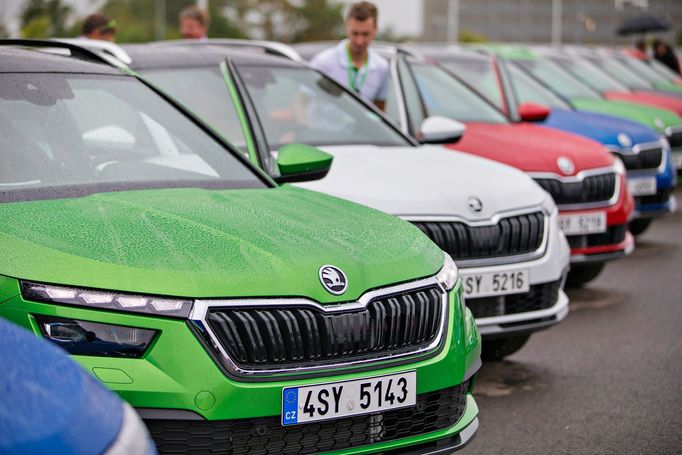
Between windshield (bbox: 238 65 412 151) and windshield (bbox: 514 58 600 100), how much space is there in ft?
26.1

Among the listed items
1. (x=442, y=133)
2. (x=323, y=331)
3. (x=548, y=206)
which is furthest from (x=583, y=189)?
(x=323, y=331)

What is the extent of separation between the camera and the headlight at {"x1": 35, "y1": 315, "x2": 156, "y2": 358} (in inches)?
157

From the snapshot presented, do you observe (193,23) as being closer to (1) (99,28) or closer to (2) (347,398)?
(1) (99,28)

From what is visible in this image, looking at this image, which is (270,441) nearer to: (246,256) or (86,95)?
(246,256)

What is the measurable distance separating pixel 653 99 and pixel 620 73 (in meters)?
2.25

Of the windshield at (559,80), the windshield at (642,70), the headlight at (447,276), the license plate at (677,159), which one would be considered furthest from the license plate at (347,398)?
the windshield at (642,70)

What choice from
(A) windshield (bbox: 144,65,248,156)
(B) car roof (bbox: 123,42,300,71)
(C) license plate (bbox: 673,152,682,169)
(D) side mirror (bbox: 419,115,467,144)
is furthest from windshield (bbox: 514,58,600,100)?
(A) windshield (bbox: 144,65,248,156)

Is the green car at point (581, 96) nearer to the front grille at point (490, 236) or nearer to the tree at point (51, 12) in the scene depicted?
the front grille at point (490, 236)

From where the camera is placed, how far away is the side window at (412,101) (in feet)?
31.8

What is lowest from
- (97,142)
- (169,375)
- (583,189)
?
(583,189)

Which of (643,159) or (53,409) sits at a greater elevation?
(53,409)

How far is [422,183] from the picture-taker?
7.07 meters

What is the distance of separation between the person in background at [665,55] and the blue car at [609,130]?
1693 cm

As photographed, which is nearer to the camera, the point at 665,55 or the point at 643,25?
the point at 665,55
